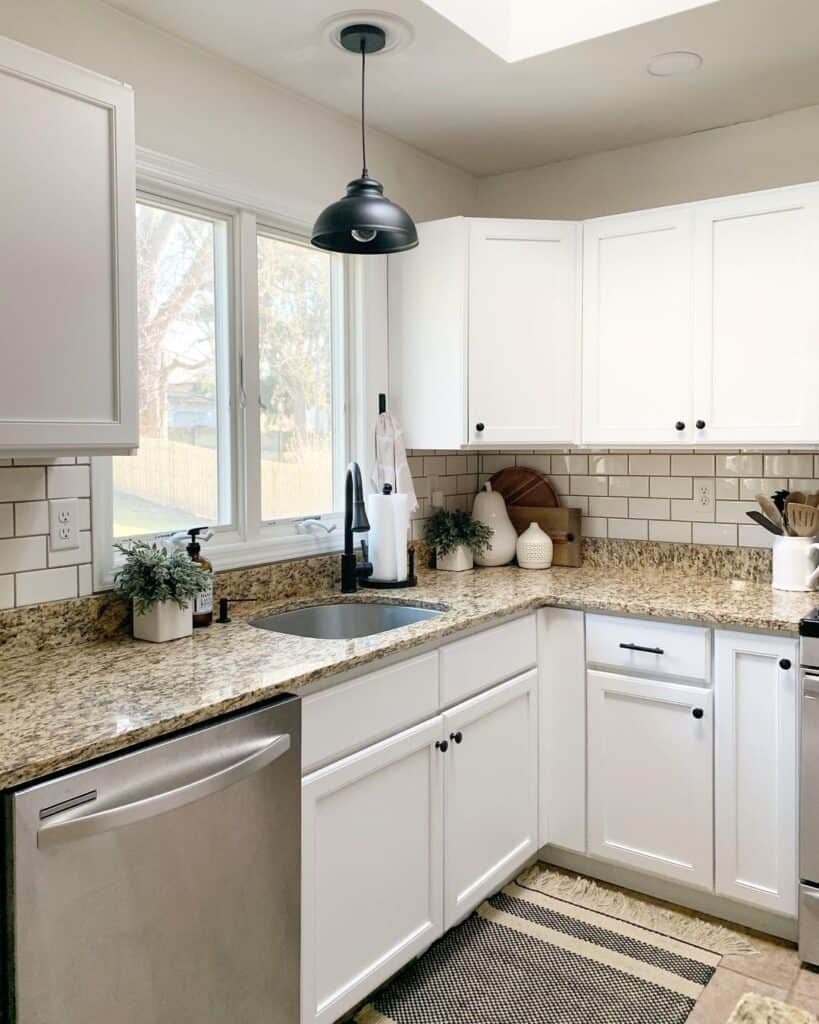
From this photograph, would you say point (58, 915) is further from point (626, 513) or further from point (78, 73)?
point (626, 513)

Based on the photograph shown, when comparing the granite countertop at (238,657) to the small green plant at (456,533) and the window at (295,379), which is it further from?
the window at (295,379)

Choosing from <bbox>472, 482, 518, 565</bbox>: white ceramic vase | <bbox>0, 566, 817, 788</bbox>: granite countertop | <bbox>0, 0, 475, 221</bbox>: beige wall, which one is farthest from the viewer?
<bbox>472, 482, 518, 565</bbox>: white ceramic vase

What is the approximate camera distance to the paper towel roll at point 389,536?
273 centimetres

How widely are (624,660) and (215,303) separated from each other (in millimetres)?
1616

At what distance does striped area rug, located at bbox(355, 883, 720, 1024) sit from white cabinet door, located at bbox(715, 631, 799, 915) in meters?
0.25

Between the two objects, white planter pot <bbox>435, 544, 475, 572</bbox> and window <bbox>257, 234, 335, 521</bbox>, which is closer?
window <bbox>257, 234, 335, 521</bbox>

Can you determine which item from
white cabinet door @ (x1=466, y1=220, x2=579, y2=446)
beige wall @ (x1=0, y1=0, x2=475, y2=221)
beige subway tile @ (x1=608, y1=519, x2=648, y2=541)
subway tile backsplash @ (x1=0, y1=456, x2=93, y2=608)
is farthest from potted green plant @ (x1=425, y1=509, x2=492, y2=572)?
subway tile backsplash @ (x1=0, y1=456, x2=93, y2=608)

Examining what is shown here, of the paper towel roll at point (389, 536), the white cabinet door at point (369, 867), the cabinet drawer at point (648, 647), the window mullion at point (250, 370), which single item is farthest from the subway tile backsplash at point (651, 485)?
the white cabinet door at point (369, 867)

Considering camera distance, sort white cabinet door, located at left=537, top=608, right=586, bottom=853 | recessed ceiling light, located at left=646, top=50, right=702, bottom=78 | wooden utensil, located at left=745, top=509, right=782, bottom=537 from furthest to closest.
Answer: wooden utensil, located at left=745, top=509, right=782, bottom=537 → white cabinet door, located at left=537, top=608, right=586, bottom=853 → recessed ceiling light, located at left=646, top=50, right=702, bottom=78

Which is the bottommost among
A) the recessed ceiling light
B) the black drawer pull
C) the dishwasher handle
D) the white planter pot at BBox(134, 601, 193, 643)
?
the dishwasher handle

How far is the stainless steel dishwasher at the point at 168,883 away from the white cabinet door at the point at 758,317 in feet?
5.70

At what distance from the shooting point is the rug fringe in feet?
7.59

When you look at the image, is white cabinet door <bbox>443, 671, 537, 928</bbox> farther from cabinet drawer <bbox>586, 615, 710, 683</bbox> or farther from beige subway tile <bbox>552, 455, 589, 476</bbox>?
beige subway tile <bbox>552, 455, 589, 476</bbox>

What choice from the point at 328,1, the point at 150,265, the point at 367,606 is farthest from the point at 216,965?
the point at 328,1
